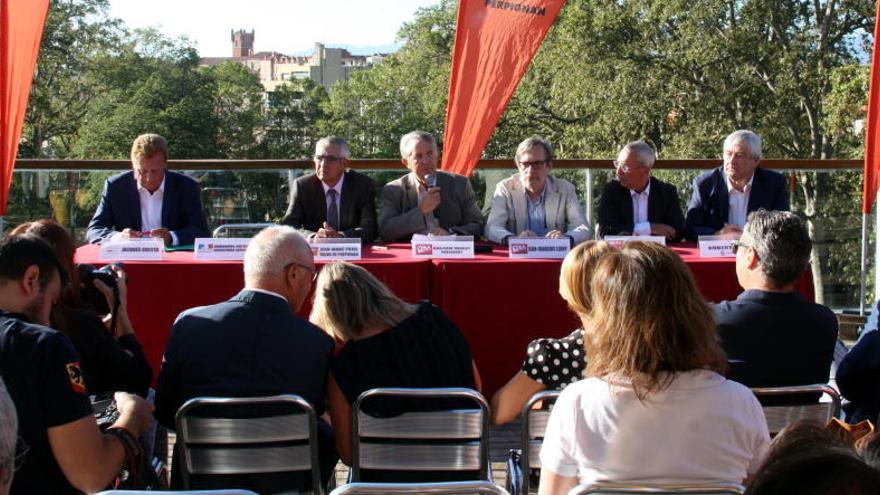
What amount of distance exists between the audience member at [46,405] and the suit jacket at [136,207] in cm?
289

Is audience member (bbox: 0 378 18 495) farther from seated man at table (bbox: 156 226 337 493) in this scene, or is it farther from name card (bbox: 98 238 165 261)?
name card (bbox: 98 238 165 261)

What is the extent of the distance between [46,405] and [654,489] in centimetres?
123

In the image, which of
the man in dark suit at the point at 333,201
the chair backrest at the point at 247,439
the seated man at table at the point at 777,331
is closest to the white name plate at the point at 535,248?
the man in dark suit at the point at 333,201

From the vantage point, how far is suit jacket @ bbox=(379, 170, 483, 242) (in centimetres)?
501

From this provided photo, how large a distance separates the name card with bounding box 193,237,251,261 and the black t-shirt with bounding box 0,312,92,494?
207 centimetres

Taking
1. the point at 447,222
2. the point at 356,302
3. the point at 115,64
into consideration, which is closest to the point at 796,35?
the point at 447,222

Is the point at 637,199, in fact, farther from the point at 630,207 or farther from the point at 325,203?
the point at 325,203

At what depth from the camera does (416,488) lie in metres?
1.75

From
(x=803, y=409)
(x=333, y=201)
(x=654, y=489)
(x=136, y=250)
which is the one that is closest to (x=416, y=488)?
(x=654, y=489)

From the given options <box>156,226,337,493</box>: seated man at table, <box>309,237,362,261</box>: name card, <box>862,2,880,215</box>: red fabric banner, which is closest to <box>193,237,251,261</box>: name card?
<box>309,237,362,261</box>: name card

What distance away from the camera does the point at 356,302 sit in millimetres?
2617

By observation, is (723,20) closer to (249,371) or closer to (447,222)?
(447,222)

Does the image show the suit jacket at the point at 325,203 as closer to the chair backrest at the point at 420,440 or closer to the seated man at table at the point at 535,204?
the seated man at table at the point at 535,204

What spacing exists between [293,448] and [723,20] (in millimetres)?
20724
